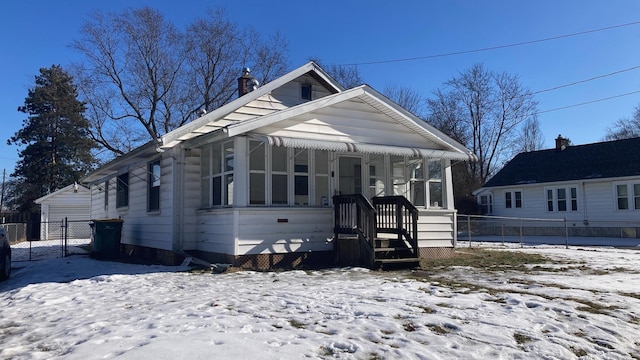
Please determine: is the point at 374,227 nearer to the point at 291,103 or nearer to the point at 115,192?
the point at 291,103

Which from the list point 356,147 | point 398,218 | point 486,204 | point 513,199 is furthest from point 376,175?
point 486,204

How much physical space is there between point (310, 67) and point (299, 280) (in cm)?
631

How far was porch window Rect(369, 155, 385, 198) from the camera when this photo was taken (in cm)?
1254

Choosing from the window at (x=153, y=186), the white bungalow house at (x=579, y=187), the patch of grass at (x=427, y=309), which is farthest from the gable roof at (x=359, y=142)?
the white bungalow house at (x=579, y=187)

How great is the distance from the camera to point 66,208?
29.8 metres

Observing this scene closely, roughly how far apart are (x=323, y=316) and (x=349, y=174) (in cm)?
684

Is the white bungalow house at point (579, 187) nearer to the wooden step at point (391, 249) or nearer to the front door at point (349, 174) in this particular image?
the front door at point (349, 174)

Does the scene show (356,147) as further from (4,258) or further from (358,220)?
(4,258)

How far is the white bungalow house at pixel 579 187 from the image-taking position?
24.4m

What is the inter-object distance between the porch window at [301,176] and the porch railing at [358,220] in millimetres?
799

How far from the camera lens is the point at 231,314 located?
5766 mm

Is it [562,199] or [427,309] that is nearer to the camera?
[427,309]

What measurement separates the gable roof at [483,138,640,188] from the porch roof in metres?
16.6

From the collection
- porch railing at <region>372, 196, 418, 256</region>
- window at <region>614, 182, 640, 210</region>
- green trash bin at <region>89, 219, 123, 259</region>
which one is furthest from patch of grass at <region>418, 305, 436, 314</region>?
window at <region>614, 182, 640, 210</region>
